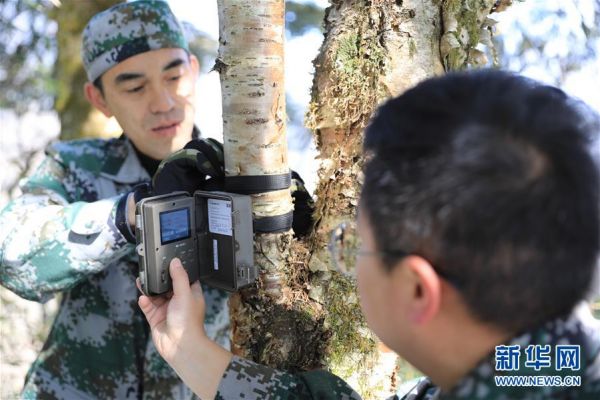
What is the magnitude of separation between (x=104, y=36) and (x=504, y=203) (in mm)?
1993

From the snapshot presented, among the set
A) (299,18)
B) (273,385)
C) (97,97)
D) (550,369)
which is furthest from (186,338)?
(299,18)

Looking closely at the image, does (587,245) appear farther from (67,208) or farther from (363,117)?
(67,208)

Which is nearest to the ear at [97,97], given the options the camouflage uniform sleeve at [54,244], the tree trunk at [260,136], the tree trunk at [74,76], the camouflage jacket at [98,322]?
the camouflage jacket at [98,322]

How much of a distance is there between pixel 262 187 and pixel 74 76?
2904mm

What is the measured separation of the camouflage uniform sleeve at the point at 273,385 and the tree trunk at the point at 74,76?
2.68 metres

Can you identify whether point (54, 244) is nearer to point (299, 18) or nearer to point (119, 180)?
point (119, 180)

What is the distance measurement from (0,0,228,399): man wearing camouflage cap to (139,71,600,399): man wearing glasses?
1.44 meters

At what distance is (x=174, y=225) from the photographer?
1.34 metres

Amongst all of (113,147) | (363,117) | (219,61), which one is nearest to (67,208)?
(113,147)

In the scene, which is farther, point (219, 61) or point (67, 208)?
point (67, 208)

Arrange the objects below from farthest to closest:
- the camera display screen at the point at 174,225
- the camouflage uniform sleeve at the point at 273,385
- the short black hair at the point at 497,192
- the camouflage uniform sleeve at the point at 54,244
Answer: the camouflage uniform sleeve at the point at 54,244
the camera display screen at the point at 174,225
the camouflage uniform sleeve at the point at 273,385
the short black hair at the point at 497,192

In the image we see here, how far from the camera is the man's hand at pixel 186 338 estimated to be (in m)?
1.21

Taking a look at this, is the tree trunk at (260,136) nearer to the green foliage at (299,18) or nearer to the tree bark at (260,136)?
the tree bark at (260,136)

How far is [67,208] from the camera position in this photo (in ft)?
6.05
